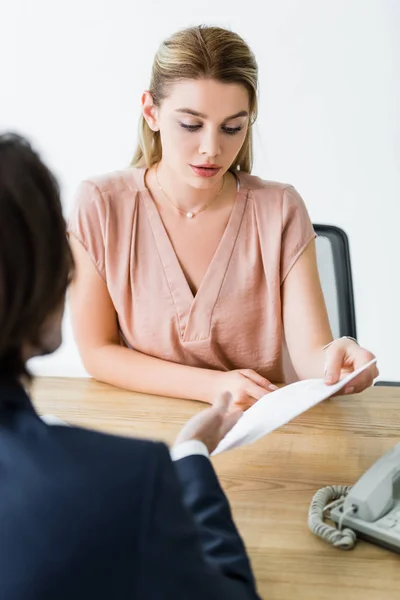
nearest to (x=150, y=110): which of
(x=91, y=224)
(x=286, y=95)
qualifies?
(x=91, y=224)

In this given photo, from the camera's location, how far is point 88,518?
66cm

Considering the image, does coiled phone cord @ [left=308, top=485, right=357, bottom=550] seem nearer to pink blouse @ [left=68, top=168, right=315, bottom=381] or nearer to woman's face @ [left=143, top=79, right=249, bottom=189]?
pink blouse @ [left=68, top=168, right=315, bottom=381]

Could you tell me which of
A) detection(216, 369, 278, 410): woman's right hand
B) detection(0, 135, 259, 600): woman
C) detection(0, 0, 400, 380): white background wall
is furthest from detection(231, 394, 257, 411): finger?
detection(0, 0, 400, 380): white background wall

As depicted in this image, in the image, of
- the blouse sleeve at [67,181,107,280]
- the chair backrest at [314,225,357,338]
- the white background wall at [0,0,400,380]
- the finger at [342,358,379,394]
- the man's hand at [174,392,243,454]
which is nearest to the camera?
the man's hand at [174,392,243,454]

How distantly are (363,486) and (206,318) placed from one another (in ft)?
2.32

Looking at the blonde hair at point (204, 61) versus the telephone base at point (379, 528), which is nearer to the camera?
the telephone base at point (379, 528)

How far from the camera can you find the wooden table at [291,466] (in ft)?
3.29

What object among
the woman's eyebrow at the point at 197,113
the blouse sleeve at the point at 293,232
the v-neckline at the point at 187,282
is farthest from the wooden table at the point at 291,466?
the woman's eyebrow at the point at 197,113

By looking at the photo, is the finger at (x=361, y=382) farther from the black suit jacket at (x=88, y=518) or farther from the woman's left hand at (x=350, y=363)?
the black suit jacket at (x=88, y=518)

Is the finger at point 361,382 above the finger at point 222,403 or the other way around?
the other way around

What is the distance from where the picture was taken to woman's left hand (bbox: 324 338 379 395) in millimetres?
1443

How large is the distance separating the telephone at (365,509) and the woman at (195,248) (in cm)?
50

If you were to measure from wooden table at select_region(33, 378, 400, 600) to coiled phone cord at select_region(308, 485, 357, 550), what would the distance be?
1 cm

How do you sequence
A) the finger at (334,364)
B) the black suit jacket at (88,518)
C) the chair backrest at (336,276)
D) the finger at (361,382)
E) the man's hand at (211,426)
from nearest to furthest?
the black suit jacket at (88,518), the man's hand at (211,426), the finger at (334,364), the finger at (361,382), the chair backrest at (336,276)
